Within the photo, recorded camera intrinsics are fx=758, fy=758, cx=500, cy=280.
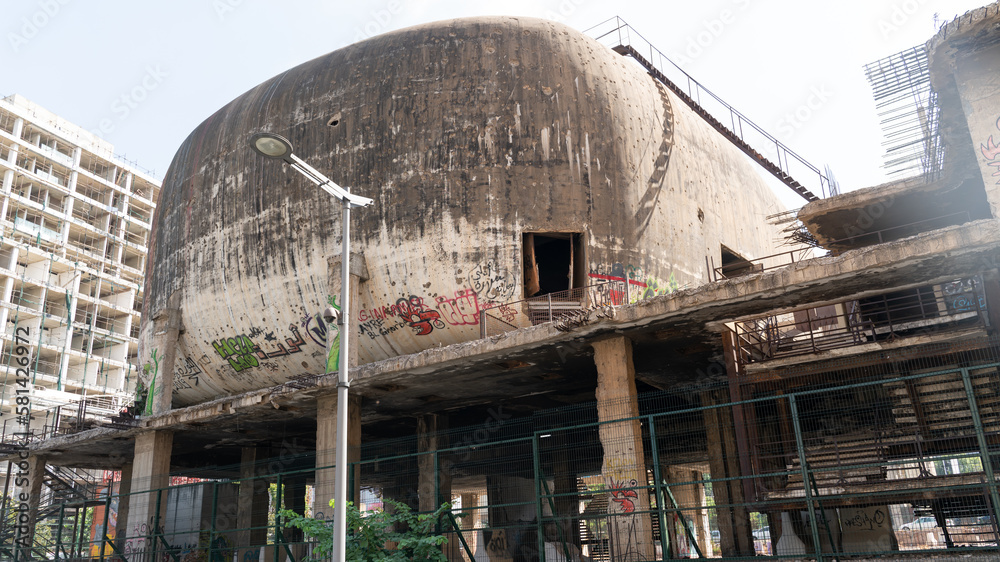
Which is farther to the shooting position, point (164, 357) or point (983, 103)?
point (164, 357)

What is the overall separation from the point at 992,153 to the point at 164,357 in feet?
71.3

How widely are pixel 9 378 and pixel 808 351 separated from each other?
58.8m

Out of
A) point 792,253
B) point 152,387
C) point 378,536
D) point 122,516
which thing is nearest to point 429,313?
point 378,536

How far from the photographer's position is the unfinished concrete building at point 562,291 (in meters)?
15.4

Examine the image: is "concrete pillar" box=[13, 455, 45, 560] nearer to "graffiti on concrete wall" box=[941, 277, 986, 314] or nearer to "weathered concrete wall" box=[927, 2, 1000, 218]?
"graffiti on concrete wall" box=[941, 277, 986, 314]

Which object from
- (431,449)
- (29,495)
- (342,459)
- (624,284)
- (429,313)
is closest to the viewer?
(342,459)

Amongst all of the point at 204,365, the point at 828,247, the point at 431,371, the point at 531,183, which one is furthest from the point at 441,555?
the point at 828,247

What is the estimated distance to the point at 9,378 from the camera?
186ft

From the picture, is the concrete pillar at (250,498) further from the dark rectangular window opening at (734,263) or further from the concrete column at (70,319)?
the concrete column at (70,319)

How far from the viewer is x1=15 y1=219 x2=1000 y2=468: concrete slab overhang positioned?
1321 centimetres

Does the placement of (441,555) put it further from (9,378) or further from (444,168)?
(9,378)

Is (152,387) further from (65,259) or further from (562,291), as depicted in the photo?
(65,259)

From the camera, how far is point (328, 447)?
19062mm

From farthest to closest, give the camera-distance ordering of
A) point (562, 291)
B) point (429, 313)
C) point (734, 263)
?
point (734, 263), point (429, 313), point (562, 291)
